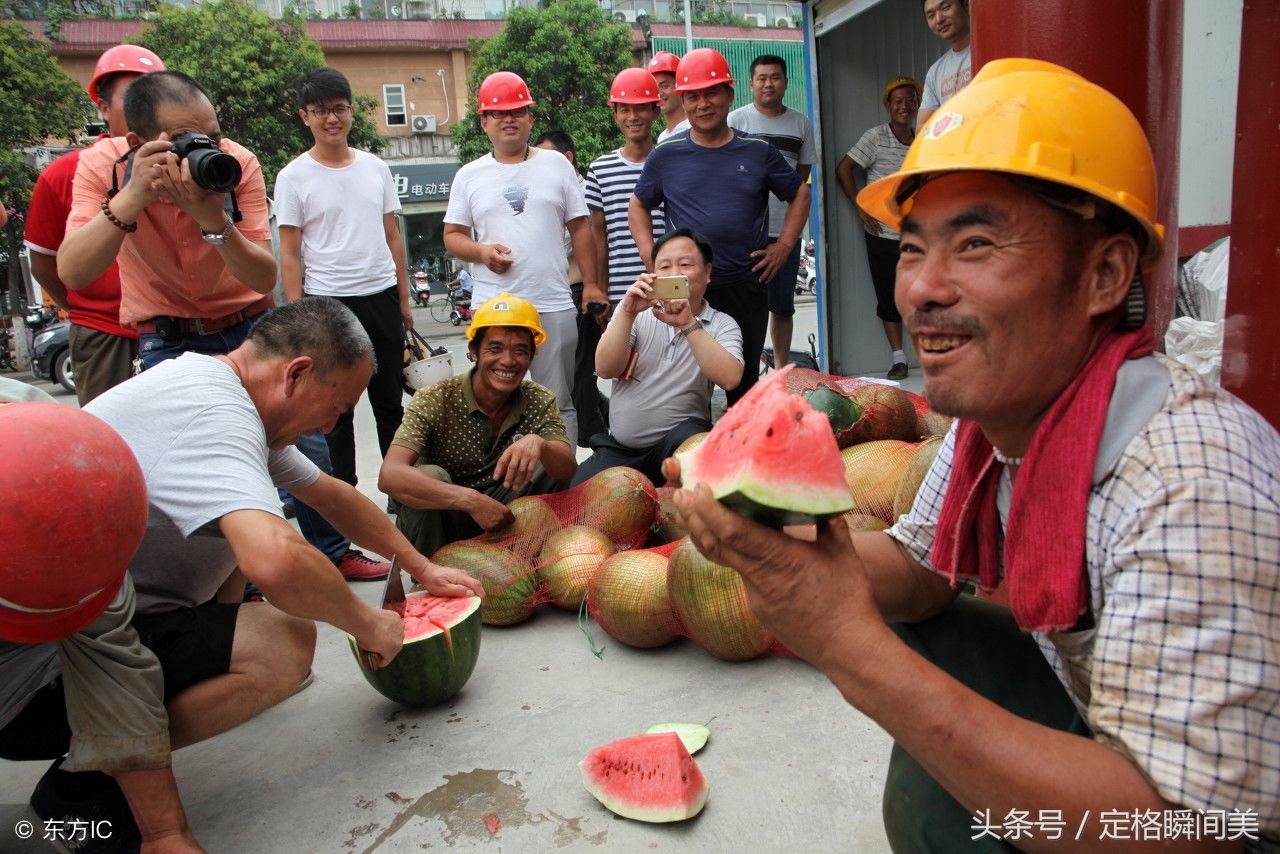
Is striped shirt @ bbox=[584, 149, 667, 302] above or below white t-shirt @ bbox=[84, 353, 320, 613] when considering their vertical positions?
above

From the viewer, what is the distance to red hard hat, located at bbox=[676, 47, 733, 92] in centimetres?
520

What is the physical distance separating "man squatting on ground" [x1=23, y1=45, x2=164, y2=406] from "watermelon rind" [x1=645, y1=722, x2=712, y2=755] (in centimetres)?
299

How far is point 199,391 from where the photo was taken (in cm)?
256

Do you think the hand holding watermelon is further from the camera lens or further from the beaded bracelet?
the beaded bracelet

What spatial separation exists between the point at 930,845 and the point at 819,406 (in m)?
2.61

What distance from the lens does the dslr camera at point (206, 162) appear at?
3213 mm

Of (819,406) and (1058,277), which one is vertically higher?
(1058,277)

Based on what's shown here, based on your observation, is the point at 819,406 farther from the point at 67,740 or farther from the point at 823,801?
the point at 67,740

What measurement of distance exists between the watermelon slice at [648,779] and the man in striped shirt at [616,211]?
3.42 meters

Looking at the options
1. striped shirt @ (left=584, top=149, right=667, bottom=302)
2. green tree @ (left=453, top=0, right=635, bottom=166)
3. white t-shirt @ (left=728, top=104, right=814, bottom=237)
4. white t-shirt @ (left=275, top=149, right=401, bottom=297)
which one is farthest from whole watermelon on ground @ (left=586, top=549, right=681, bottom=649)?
green tree @ (left=453, top=0, right=635, bottom=166)

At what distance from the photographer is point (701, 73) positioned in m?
5.19

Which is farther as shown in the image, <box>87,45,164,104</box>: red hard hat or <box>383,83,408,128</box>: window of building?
<box>383,83,408,128</box>: window of building

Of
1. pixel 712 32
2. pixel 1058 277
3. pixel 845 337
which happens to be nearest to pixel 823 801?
pixel 1058 277

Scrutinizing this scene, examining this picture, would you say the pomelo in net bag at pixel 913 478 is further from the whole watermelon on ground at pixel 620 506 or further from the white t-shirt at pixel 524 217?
the white t-shirt at pixel 524 217
